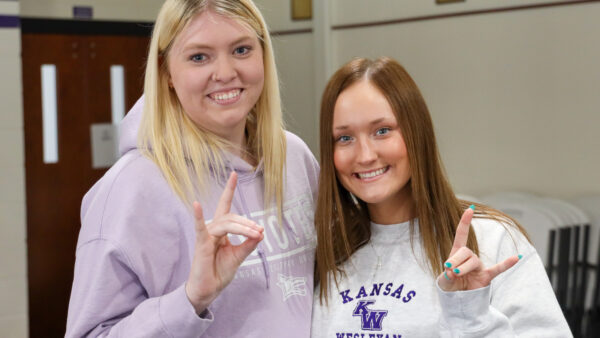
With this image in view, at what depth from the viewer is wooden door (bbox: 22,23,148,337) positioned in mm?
5000

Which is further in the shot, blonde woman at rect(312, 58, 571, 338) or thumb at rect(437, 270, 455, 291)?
blonde woman at rect(312, 58, 571, 338)

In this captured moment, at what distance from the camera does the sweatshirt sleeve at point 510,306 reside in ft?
4.52

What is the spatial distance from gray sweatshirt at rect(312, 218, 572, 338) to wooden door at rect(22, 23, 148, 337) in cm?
373

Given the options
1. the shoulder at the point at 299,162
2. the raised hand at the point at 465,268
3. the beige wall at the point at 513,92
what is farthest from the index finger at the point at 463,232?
the beige wall at the point at 513,92

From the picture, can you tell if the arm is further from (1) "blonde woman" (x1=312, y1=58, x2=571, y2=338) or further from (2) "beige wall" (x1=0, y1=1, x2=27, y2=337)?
(2) "beige wall" (x1=0, y1=1, x2=27, y2=337)

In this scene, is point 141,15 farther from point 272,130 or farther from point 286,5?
point 272,130

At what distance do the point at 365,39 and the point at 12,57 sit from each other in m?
2.29

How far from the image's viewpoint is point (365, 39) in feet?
Answer: 16.3

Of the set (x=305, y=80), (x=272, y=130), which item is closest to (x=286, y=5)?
(x=305, y=80)

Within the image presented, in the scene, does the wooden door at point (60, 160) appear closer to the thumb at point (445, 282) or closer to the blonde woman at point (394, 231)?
the blonde woman at point (394, 231)

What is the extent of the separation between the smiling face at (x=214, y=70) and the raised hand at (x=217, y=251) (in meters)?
0.26

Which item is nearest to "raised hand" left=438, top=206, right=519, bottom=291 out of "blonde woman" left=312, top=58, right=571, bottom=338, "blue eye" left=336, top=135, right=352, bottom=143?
"blonde woman" left=312, top=58, right=571, bottom=338

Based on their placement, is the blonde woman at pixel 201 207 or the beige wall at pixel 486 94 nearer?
the blonde woman at pixel 201 207

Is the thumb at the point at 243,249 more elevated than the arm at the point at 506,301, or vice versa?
the thumb at the point at 243,249
